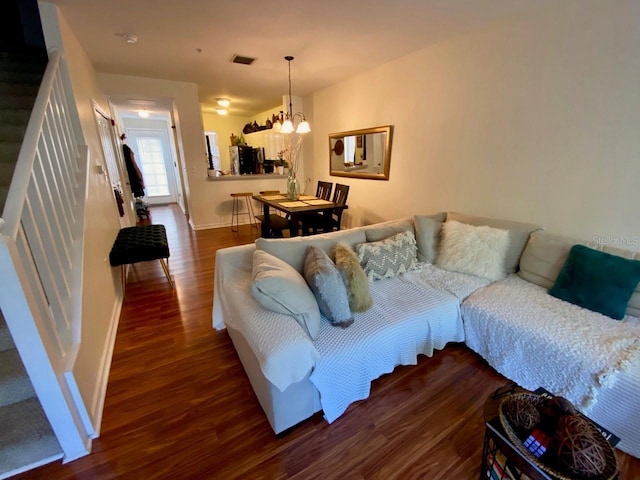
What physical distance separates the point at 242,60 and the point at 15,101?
2.21 meters

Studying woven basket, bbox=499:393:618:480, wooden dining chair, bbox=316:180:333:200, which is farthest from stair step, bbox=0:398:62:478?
wooden dining chair, bbox=316:180:333:200

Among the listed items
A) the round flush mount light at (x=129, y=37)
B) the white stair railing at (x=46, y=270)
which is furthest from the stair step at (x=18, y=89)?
the white stair railing at (x=46, y=270)

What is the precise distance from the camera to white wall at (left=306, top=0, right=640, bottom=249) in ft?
6.17

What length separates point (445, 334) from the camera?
1.93 m

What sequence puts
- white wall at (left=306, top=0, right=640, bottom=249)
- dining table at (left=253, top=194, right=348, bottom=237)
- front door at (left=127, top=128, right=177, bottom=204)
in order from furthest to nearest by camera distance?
front door at (left=127, top=128, right=177, bottom=204) < dining table at (left=253, top=194, right=348, bottom=237) < white wall at (left=306, top=0, right=640, bottom=249)

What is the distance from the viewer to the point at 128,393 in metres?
1.68

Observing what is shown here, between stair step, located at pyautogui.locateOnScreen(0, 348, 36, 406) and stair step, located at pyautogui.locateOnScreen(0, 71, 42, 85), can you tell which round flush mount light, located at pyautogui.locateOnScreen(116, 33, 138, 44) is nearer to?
stair step, located at pyautogui.locateOnScreen(0, 71, 42, 85)

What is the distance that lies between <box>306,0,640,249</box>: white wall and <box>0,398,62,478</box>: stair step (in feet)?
11.5

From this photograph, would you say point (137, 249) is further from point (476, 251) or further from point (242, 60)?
point (476, 251)

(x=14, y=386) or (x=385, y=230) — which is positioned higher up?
(x=385, y=230)

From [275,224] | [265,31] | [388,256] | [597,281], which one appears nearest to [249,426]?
[388,256]

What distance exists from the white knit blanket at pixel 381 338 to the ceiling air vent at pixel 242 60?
309cm

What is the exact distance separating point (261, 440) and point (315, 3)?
2992 millimetres

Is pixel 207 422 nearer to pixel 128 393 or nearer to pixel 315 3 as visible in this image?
pixel 128 393
